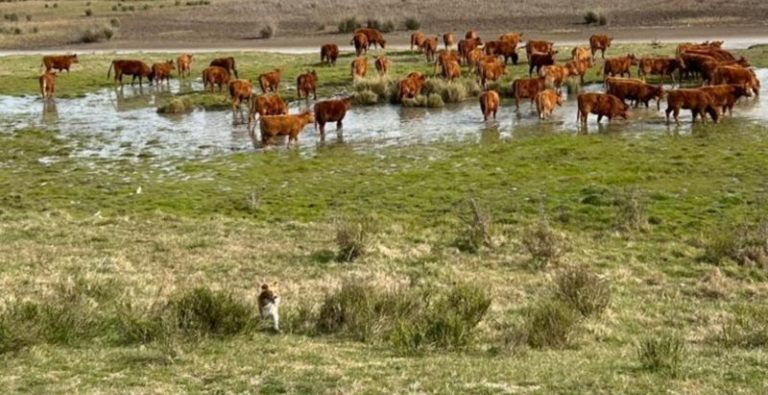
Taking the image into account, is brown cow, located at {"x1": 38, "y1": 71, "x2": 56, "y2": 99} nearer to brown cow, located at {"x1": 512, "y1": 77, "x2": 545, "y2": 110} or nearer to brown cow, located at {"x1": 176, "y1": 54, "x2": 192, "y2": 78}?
brown cow, located at {"x1": 176, "y1": 54, "x2": 192, "y2": 78}

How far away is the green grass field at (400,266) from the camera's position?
8117mm

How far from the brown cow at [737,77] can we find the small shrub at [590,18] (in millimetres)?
23287

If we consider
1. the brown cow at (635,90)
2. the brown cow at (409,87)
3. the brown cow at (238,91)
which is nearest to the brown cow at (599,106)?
Result: the brown cow at (635,90)

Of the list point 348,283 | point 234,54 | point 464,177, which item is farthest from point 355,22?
point 348,283

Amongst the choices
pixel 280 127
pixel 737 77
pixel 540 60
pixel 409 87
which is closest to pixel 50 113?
pixel 280 127

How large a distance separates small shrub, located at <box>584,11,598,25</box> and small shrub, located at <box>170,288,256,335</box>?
4111 centimetres

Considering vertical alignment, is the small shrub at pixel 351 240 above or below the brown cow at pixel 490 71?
below

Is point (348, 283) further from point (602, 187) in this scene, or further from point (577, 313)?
point (602, 187)

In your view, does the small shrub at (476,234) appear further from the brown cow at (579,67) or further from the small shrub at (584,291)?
the brown cow at (579,67)

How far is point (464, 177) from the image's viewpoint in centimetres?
1795

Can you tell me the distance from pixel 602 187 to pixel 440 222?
9.80ft

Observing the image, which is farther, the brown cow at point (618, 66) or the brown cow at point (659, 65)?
the brown cow at point (618, 66)

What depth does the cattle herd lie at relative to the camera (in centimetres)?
2212

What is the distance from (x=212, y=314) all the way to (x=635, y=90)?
667 inches
